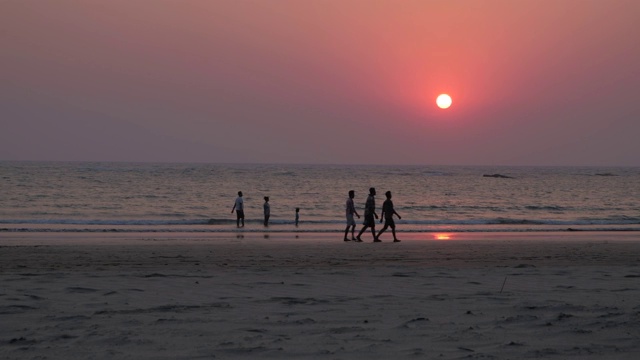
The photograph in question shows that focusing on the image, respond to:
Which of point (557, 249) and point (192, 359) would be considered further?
point (557, 249)

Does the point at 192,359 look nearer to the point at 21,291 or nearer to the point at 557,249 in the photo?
the point at 21,291

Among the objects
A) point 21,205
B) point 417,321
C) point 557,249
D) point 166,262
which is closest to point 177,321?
point 417,321

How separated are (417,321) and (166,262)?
747 cm

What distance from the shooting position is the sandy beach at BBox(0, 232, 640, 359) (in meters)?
6.19

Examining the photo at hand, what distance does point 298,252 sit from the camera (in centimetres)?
1673

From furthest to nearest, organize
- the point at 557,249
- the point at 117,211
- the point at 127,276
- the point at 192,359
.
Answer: the point at 117,211 → the point at 557,249 → the point at 127,276 → the point at 192,359

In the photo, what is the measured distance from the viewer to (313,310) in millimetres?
7797

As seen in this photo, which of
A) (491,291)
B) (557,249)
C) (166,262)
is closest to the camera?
(491,291)

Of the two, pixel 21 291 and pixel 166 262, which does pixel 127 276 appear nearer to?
pixel 21 291

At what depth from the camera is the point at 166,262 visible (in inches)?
536

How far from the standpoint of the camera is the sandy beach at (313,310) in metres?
6.19

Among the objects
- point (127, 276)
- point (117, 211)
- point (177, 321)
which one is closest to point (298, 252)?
point (127, 276)

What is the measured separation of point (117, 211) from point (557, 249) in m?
32.4

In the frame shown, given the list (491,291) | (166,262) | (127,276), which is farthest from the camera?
(166,262)
